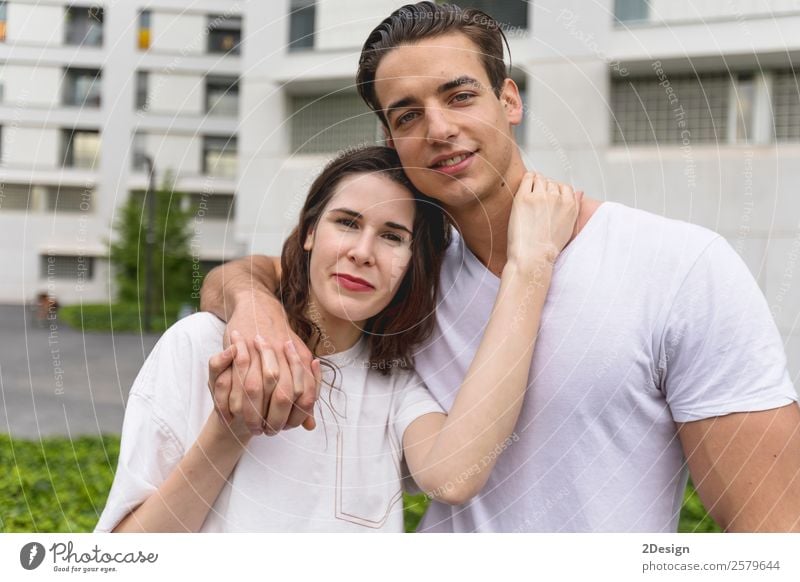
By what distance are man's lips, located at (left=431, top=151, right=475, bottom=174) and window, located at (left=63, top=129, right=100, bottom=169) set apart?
561 millimetres

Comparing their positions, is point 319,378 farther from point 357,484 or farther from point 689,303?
point 689,303

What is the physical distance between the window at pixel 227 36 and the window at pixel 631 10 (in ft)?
1.98

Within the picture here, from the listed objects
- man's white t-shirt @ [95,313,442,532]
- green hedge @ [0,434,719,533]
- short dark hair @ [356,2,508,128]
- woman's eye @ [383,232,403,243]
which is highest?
short dark hair @ [356,2,508,128]

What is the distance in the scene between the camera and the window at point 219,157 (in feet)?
3.85

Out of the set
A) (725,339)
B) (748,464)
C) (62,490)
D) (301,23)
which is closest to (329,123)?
(301,23)

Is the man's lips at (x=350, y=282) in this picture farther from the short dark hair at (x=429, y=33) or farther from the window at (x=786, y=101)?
the window at (x=786, y=101)

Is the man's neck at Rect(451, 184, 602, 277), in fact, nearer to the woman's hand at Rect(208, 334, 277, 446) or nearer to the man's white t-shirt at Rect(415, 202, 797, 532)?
the man's white t-shirt at Rect(415, 202, 797, 532)

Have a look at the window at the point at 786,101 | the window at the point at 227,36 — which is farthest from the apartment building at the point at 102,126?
the window at the point at 786,101

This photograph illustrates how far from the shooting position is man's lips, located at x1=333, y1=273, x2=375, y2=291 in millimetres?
984

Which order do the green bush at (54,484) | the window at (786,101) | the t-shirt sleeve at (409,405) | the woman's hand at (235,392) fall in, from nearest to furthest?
the woman's hand at (235,392) < the t-shirt sleeve at (409,405) < the window at (786,101) < the green bush at (54,484)

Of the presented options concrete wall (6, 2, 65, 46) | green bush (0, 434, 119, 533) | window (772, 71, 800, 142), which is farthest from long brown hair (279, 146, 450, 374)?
green bush (0, 434, 119, 533)

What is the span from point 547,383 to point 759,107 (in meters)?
0.65

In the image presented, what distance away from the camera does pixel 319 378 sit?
0.96 meters
